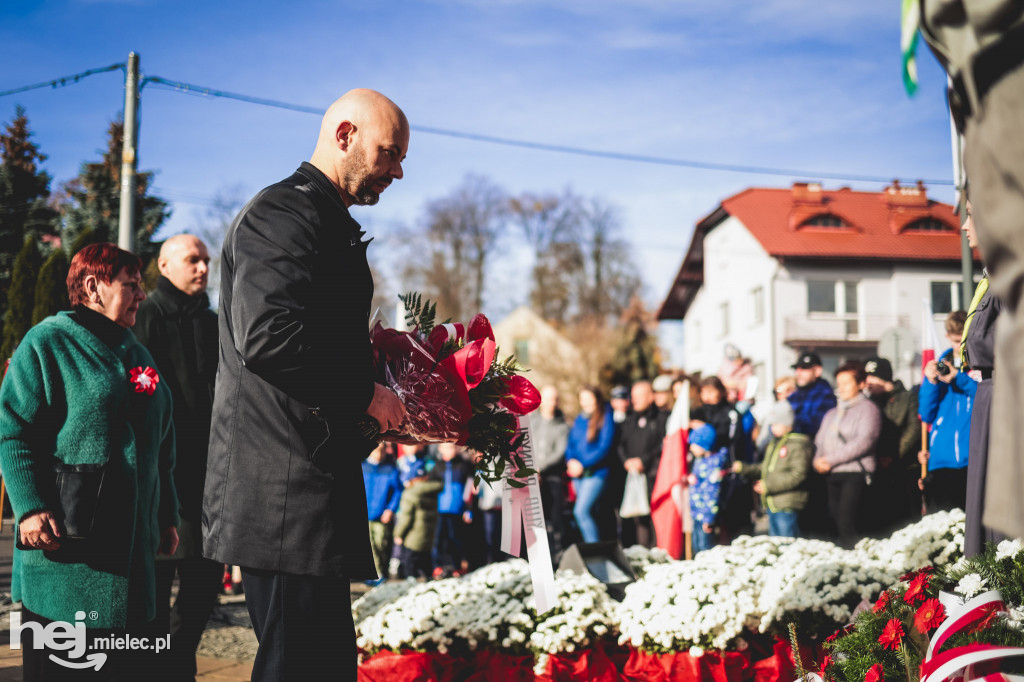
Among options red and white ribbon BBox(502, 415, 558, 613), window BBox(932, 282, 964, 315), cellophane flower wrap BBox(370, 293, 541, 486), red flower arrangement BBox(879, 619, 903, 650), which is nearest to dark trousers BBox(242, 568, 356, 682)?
cellophane flower wrap BBox(370, 293, 541, 486)

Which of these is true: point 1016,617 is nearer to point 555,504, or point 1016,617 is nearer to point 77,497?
point 77,497

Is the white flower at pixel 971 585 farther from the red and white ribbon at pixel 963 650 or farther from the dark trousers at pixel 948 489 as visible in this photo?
the dark trousers at pixel 948 489

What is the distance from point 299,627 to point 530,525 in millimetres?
1216

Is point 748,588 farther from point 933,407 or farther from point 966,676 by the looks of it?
point 933,407

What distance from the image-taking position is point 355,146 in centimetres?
281

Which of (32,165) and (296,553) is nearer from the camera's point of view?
(296,553)

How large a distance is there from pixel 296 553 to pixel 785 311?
1578 inches

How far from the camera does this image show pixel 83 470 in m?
3.46

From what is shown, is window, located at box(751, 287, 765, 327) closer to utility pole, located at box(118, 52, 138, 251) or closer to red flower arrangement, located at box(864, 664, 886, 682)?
utility pole, located at box(118, 52, 138, 251)

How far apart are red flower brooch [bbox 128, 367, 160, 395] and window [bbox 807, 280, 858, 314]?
39.8 metres

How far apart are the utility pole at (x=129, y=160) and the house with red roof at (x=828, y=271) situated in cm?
3048

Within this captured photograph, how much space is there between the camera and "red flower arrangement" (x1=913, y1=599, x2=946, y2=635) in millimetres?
3225

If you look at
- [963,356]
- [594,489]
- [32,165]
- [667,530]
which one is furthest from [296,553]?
[32,165]

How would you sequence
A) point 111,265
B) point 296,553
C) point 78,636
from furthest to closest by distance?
point 111,265 → point 78,636 → point 296,553
